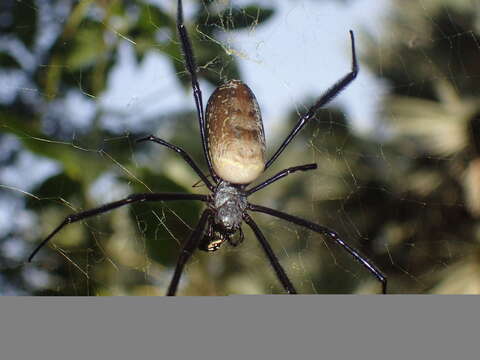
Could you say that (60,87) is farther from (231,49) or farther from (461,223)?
(461,223)

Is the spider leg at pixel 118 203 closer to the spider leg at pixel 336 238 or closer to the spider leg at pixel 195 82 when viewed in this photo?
the spider leg at pixel 195 82

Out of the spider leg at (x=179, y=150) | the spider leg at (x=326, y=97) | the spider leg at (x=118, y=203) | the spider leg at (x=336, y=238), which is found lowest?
the spider leg at (x=336, y=238)

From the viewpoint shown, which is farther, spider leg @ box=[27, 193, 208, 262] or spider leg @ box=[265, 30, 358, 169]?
spider leg @ box=[265, 30, 358, 169]

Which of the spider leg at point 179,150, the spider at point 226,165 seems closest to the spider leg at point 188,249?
the spider at point 226,165

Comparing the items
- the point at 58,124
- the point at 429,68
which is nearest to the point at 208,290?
the point at 58,124

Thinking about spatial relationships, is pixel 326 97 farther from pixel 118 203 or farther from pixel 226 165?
pixel 118 203

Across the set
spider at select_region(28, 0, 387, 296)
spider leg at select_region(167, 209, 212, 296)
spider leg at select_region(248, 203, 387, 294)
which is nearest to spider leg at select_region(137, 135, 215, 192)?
spider at select_region(28, 0, 387, 296)

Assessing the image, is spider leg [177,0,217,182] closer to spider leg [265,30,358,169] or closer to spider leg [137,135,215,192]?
spider leg [137,135,215,192]
